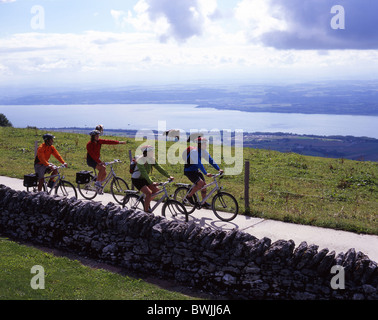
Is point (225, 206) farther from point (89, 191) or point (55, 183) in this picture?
point (55, 183)

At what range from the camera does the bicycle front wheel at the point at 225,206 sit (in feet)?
40.9

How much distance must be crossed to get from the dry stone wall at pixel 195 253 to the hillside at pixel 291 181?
3746 mm

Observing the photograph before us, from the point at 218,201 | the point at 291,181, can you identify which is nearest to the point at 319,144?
the point at 291,181

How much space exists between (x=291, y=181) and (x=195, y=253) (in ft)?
37.1

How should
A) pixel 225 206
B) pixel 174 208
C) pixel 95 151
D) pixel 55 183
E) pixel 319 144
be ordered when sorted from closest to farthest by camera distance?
pixel 174 208 < pixel 225 206 < pixel 95 151 < pixel 55 183 < pixel 319 144

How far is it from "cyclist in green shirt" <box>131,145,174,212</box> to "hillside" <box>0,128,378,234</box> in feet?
10.7

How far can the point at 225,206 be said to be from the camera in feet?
41.7

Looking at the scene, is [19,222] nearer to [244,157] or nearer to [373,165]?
[244,157]

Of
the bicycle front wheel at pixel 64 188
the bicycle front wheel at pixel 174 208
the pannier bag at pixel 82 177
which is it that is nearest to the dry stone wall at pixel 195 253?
the bicycle front wheel at pixel 174 208

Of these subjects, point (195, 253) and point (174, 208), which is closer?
point (195, 253)

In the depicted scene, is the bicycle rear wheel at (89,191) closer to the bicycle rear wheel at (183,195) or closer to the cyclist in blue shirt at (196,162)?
the bicycle rear wheel at (183,195)
